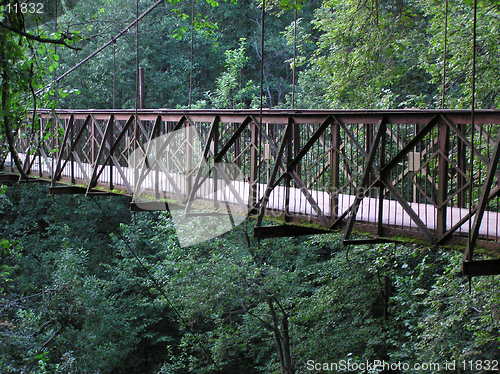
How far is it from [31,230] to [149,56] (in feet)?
15.5

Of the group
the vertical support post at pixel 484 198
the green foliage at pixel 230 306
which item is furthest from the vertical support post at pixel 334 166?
the green foliage at pixel 230 306

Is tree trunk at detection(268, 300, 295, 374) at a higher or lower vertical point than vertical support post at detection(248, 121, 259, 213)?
lower

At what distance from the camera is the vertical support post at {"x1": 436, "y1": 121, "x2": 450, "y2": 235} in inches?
144

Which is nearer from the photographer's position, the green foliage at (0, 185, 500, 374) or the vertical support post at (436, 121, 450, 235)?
the vertical support post at (436, 121, 450, 235)

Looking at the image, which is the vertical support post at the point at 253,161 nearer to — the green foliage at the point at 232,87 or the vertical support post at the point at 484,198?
the vertical support post at the point at 484,198

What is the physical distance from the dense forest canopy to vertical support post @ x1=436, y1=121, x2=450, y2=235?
2019 mm

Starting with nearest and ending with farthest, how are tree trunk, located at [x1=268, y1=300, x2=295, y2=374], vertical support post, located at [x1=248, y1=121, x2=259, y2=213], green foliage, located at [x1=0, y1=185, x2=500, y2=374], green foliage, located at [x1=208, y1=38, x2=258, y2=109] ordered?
1. vertical support post, located at [x1=248, y1=121, x2=259, y2=213]
2. green foliage, located at [x1=0, y1=185, x2=500, y2=374]
3. tree trunk, located at [x1=268, y1=300, x2=295, y2=374]
4. green foliage, located at [x1=208, y1=38, x2=258, y2=109]

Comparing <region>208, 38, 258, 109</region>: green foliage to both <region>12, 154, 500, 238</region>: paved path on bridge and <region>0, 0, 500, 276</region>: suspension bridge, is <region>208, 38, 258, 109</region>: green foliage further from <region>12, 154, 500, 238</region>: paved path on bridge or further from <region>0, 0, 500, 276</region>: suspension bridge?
<region>12, 154, 500, 238</region>: paved path on bridge

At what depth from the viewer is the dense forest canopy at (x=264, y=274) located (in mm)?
7867

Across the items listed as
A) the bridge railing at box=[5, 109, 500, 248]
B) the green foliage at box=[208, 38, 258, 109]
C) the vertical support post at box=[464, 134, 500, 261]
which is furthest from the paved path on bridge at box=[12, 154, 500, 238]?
the green foliage at box=[208, 38, 258, 109]

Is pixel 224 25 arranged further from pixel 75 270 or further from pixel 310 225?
pixel 310 225

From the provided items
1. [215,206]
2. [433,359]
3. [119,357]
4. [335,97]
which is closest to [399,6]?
[335,97]

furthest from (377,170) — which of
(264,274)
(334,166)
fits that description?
(264,274)

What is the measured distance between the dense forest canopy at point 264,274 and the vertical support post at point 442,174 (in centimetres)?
202
